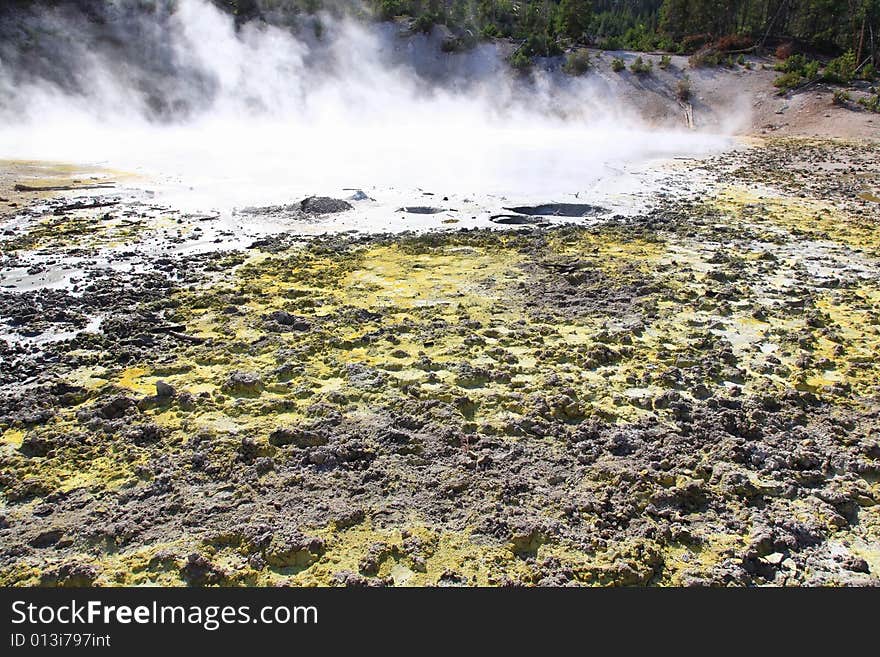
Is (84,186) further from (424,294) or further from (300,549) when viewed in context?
(300,549)

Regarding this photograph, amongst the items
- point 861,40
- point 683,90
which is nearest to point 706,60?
point 683,90

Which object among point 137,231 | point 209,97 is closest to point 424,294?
point 137,231

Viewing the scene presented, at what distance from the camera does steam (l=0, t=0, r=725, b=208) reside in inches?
620

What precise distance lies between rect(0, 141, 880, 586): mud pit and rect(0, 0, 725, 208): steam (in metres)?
6.19

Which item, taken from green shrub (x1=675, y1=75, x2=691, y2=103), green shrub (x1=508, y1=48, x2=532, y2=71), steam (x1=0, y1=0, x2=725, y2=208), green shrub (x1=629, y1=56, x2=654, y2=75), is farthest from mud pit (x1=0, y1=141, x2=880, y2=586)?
green shrub (x1=508, y1=48, x2=532, y2=71)

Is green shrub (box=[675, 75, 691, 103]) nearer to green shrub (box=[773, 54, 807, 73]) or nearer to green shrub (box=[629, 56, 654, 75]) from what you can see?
green shrub (box=[629, 56, 654, 75])

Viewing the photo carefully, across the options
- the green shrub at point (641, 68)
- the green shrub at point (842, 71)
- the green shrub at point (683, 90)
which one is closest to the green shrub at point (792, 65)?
the green shrub at point (842, 71)

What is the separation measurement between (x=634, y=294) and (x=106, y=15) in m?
32.0

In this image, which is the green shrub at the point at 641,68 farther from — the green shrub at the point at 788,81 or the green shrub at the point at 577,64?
the green shrub at the point at 788,81

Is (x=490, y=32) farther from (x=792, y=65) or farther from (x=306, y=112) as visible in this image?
(x=792, y=65)

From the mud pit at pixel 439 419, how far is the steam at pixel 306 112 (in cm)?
619

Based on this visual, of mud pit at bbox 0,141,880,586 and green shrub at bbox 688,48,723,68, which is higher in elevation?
green shrub at bbox 688,48,723,68

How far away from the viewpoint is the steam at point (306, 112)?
1574 centimetres

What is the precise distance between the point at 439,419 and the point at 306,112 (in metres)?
25.6
